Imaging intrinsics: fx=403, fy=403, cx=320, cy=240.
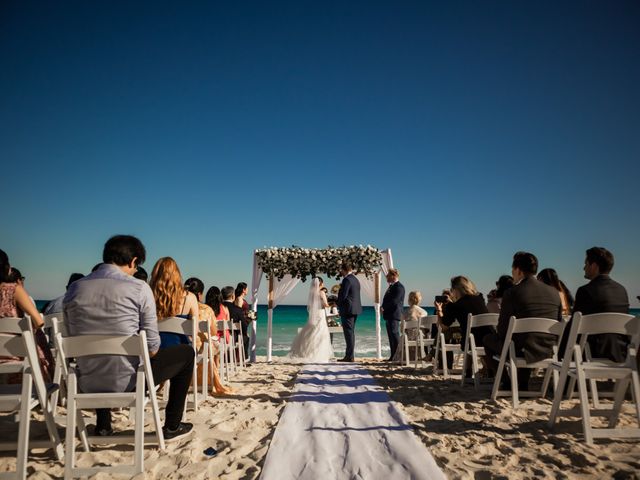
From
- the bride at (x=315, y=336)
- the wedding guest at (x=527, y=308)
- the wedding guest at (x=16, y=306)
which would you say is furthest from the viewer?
the bride at (x=315, y=336)

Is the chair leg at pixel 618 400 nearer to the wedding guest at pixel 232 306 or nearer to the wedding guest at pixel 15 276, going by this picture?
the wedding guest at pixel 15 276

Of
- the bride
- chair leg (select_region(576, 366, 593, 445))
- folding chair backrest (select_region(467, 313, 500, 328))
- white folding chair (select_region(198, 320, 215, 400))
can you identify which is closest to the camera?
chair leg (select_region(576, 366, 593, 445))

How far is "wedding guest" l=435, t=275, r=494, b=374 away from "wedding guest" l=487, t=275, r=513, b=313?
435 mm

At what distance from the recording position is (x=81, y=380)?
277cm

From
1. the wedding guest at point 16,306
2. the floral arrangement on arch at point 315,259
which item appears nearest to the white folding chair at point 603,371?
the wedding guest at point 16,306

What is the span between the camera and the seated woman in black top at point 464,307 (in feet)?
18.7

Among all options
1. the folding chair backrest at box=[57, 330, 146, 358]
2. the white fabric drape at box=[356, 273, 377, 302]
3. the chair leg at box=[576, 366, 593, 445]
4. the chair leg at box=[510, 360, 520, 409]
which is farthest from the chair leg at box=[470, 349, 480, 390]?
A: the white fabric drape at box=[356, 273, 377, 302]

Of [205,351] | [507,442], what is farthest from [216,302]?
[507,442]

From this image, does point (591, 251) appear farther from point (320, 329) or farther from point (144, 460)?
point (320, 329)

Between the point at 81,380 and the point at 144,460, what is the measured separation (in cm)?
70

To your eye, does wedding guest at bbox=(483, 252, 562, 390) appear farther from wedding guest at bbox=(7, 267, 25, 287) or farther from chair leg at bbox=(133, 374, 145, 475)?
wedding guest at bbox=(7, 267, 25, 287)

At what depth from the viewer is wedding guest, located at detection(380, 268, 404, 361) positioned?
8.41 metres

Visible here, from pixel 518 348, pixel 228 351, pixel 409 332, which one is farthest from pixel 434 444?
pixel 409 332

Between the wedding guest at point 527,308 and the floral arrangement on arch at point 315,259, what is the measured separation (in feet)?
17.0
